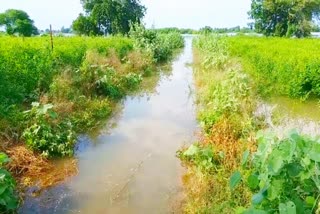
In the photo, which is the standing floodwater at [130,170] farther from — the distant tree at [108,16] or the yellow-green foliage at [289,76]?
the distant tree at [108,16]

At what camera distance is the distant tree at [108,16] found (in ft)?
146

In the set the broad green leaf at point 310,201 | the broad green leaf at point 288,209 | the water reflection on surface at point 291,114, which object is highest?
the broad green leaf at point 288,209

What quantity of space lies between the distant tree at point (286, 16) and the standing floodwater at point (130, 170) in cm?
4395

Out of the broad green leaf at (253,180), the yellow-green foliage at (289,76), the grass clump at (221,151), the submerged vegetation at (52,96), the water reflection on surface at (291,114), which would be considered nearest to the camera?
the broad green leaf at (253,180)

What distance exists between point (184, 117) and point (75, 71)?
11.4 ft

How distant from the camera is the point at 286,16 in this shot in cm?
5078

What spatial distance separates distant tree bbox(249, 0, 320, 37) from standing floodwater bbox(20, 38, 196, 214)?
4395 cm

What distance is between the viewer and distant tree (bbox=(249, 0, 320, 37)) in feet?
161

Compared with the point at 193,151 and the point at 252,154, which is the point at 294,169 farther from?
the point at 193,151

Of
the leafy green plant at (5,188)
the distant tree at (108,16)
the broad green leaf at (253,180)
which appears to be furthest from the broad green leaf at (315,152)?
the distant tree at (108,16)

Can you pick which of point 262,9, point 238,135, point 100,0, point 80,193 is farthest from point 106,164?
point 262,9

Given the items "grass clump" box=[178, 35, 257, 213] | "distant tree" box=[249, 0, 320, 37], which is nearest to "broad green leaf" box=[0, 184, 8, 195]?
"grass clump" box=[178, 35, 257, 213]

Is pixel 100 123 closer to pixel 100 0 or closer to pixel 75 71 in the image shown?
pixel 75 71

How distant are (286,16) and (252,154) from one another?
50098mm
